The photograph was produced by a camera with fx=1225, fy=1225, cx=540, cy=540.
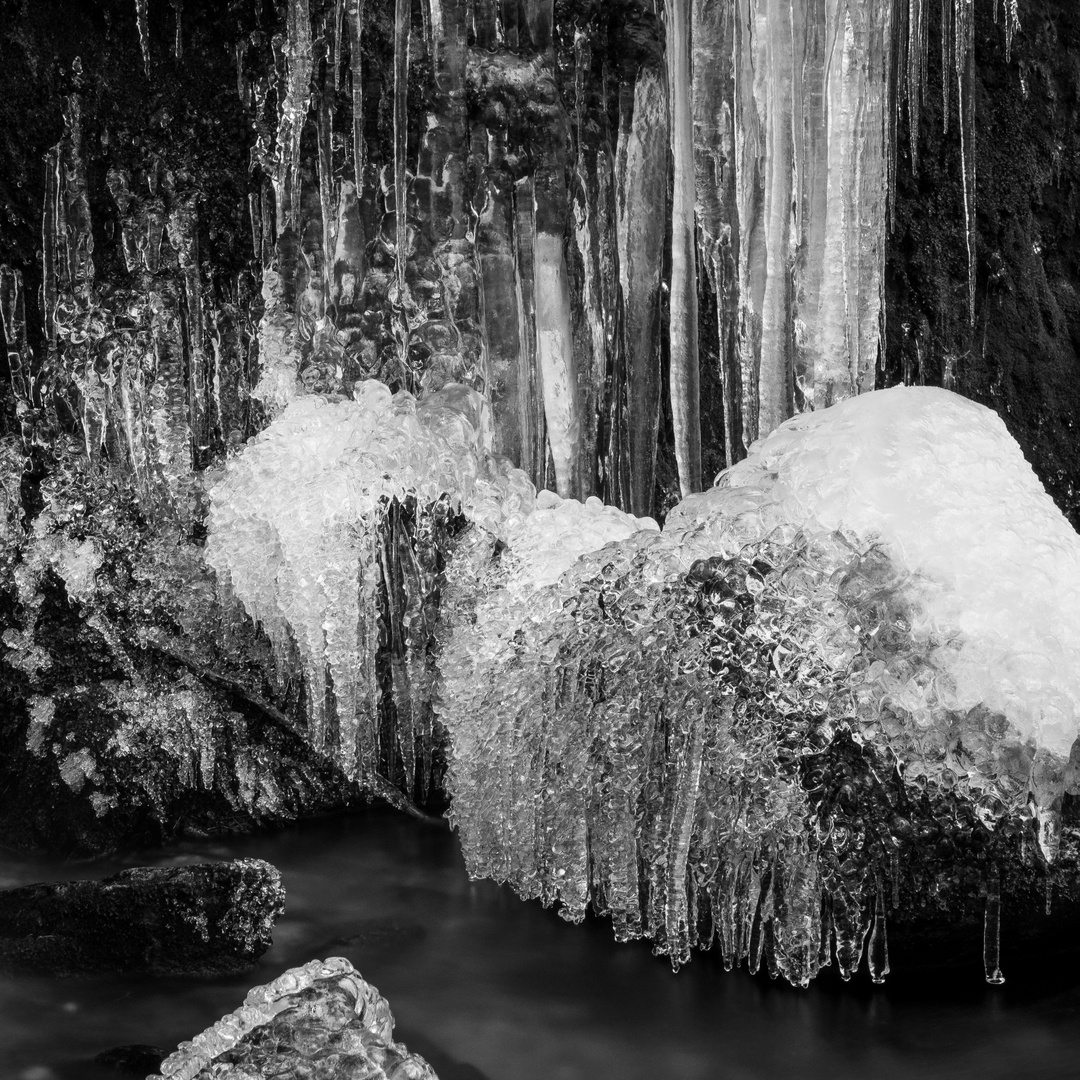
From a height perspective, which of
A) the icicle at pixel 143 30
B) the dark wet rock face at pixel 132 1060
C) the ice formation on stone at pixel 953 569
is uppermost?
the icicle at pixel 143 30

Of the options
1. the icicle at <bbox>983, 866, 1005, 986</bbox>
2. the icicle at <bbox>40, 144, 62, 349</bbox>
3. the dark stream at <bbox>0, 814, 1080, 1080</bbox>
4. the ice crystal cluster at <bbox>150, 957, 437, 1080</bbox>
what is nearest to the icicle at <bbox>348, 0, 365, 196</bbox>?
the icicle at <bbox>40, 144, 62, 349</bbox>

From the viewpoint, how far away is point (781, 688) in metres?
2.48

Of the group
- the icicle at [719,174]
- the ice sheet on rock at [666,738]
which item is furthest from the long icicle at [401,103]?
the ice sheet on rock at [666,738]

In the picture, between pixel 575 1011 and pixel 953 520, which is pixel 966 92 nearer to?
pixel 953 520

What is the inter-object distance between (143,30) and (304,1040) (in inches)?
103

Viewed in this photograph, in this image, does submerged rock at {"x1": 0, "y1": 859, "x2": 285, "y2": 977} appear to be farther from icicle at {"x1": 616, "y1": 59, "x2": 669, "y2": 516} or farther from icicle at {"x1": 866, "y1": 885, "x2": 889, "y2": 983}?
icicle at {"x1": 616, "y1": 59, "x2": 669, "y2": 516}

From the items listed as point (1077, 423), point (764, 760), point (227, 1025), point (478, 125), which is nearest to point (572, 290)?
point (478, 125)

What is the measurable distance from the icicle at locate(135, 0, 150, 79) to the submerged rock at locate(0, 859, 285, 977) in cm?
211

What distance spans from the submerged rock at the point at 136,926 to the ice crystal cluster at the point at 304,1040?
494 mm

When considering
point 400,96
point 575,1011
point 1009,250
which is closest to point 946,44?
point 1009,250

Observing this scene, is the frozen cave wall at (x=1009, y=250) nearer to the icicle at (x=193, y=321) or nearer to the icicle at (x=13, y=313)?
the icicle at (x=193, y=321)

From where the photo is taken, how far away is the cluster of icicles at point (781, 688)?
2.42 m

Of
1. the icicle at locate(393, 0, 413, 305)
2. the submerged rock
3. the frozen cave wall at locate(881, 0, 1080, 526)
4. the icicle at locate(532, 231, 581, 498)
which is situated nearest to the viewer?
the submerged rock

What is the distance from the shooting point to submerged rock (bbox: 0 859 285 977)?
8.65 feet
